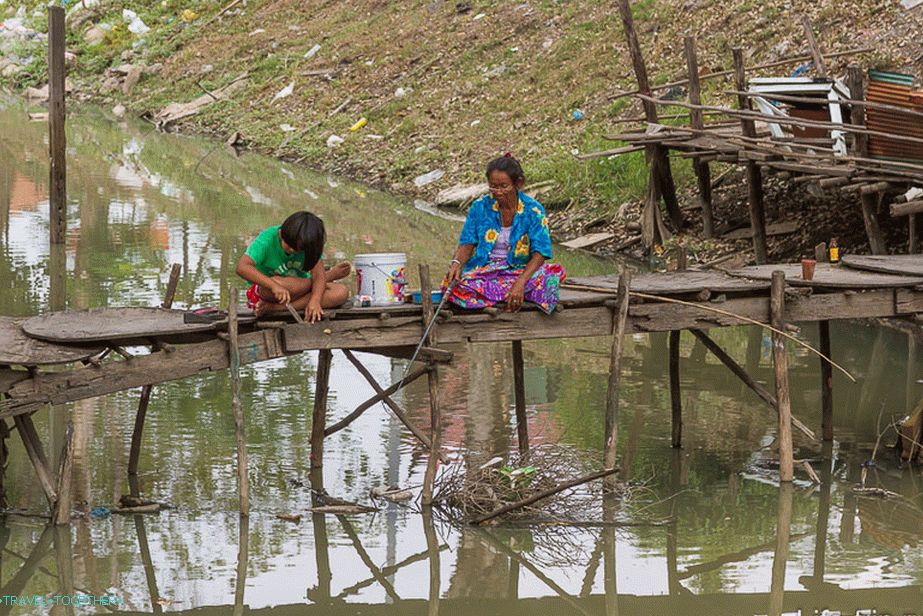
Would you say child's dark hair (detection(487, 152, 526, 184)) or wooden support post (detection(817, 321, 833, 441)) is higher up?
child's dark hair (detection(487, 152, 526, 184))

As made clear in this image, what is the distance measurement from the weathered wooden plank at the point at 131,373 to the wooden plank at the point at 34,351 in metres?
0.09

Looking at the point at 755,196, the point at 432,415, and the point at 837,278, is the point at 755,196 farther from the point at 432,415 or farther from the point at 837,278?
the point at 432,415

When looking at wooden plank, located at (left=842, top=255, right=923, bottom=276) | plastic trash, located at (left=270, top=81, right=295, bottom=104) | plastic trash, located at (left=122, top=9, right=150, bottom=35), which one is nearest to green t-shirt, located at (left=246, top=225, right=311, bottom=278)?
wooden plank, located at (left=842, top=255, right=923, bottom=276)

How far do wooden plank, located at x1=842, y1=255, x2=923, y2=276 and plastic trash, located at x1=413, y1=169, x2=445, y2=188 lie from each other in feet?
40.6

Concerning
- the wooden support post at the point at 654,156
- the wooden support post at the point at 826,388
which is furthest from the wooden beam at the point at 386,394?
the wooden support post at the point at 654,156

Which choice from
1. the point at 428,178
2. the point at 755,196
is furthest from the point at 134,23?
the point at 755,196

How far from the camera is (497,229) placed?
27.2ft

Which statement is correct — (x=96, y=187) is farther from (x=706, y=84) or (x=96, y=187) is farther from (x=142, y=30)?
(x=142, y=30)

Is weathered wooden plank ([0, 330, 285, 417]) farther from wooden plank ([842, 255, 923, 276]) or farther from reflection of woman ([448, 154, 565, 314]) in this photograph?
wooden plank ([842, 255, 923, 276])

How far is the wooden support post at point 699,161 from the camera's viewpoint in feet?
49.0

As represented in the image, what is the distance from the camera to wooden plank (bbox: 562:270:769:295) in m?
8.62

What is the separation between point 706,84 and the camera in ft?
67.4

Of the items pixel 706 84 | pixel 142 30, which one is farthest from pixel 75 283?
pixel 142 30

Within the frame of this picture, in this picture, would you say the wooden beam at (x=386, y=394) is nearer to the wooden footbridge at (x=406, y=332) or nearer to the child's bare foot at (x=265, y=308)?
the wooden footbridge at (x=406, y=332)
